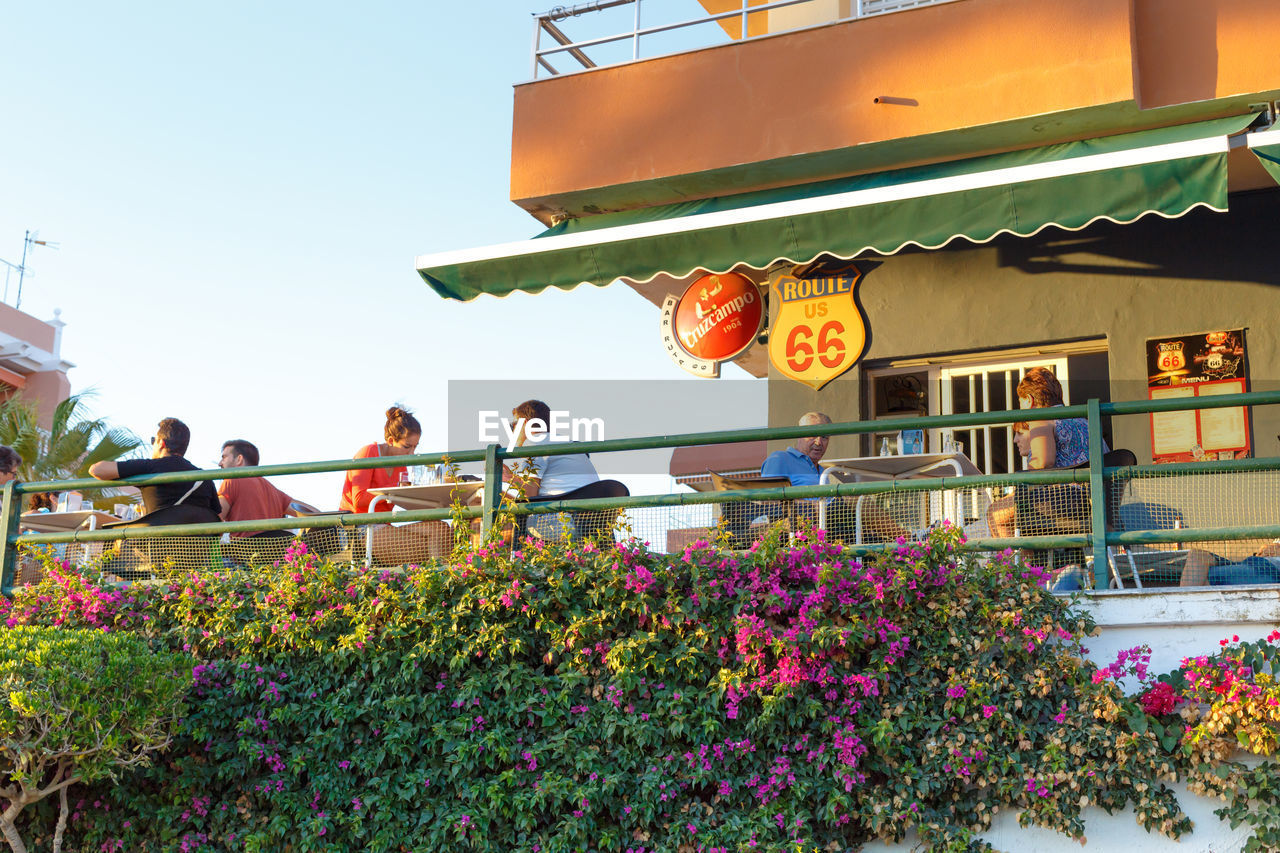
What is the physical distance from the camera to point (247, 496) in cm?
847

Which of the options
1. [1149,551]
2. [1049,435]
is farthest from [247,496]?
[1149,551]

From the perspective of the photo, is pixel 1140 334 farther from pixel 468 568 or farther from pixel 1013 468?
pixel 468 568

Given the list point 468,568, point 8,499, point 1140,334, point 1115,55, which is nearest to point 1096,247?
point 1140,334

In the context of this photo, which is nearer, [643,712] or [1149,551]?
[643,712]

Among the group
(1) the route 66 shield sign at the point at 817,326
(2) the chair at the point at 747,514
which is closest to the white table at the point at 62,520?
(2) the chair at the point at 747,514

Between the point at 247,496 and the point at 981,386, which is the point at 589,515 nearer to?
the point at 247,496

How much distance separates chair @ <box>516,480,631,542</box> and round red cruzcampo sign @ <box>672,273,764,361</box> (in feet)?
11.2

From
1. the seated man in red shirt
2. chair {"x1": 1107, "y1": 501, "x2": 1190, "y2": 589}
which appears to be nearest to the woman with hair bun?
chair {"x1": 1107, "y1": 501, "x2": 1190, "y2": 589}

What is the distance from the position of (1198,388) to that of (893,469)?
317 centimetres

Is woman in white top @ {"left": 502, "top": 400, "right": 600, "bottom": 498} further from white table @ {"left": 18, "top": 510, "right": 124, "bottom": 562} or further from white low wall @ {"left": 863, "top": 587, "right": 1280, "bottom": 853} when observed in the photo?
white table @ {"left": 18, "top": 510, "right": 124, "bottom": 562}

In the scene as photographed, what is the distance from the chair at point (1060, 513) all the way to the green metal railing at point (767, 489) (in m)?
0.09

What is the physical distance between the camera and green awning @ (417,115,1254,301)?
23.9 ft

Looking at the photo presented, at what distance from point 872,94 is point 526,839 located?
230 inches

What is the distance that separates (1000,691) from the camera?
597 cm
